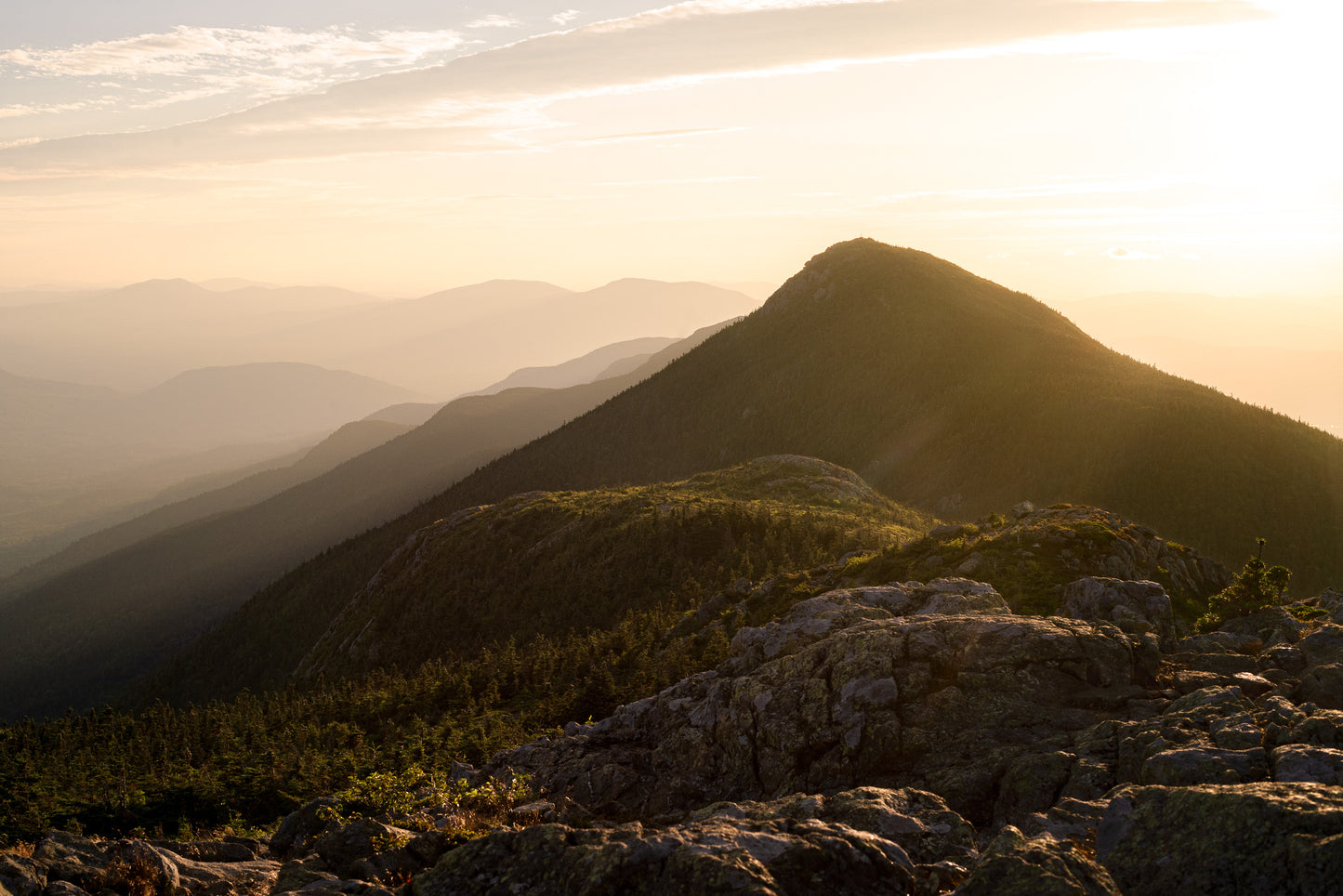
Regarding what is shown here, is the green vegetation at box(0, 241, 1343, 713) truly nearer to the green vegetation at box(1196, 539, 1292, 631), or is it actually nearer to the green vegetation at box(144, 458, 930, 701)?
the green vegetation at box(144, 458, 930, 701)

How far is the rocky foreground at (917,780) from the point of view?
31.0 feet

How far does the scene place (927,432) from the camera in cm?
9569

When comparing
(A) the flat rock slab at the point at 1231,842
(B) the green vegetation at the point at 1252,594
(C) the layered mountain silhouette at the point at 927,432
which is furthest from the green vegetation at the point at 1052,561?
(C) the layered mountain silhouette at the point at 927,432

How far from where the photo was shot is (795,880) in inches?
379

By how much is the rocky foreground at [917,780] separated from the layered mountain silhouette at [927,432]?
52682mm

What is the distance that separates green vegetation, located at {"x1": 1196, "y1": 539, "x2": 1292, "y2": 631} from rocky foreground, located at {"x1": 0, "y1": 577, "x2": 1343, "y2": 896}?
948 millimetres

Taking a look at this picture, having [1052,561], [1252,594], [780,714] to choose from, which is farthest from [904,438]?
[780,714]

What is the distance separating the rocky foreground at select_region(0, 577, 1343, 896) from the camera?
31.0 feet

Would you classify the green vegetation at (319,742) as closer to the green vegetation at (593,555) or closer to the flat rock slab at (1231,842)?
the green vegetation at (593,555)

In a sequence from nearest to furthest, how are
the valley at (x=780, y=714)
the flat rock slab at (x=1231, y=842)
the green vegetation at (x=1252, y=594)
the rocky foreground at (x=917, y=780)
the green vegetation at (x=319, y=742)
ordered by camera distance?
the flat rock slab at (x=1231, y=842) < the rocky foreground at (x=917, y=780) < the valley at (x=780, y=714) < the green vegetation at (x=319, y=742) < the green vegetation at (x=1252, y=594)

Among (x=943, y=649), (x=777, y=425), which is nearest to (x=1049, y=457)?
(x=777, y=425)

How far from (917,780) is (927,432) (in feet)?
282

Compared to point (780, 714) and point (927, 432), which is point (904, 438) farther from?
point (780, 714)

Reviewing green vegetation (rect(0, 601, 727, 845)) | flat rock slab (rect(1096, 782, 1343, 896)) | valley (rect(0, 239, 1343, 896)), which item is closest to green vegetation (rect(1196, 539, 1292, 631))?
valley (rect(0, 239, 1343, 896))
